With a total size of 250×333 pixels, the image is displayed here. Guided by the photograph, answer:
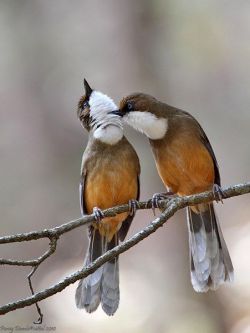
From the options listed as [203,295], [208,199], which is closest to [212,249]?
[208,199]

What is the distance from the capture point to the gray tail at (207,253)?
201 inches

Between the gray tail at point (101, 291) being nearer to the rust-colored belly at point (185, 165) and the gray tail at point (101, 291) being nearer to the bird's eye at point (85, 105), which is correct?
the rust-colored belly at point (185, 165)

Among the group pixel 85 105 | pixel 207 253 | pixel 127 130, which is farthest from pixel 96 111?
pixel 127 130

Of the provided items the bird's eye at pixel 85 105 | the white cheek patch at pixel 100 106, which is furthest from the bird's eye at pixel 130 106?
the bird's eye at pixel 85 105

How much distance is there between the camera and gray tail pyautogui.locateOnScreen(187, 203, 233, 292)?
5109mm

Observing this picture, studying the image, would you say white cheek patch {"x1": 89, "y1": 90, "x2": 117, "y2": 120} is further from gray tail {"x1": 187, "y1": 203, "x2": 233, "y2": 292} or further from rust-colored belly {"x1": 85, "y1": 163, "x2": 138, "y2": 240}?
gray tail {"x1": 187, "y1": 203, "x2": 233, "y2": 292}

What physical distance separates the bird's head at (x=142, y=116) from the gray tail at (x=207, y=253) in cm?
80

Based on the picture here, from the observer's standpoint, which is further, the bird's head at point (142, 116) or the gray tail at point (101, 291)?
the bird's head at point (142, 116)

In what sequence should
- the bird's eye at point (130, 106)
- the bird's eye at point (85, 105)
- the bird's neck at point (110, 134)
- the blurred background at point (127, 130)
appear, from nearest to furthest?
the bird's eye at point (130, 106) < the bird's neck at point (110, 134) < the bird's eye at point (85, 105) < the blurred background at point (127, 130)

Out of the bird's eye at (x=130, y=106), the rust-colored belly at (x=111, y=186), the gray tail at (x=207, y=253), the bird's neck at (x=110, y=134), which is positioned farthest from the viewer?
the bird's neck at (x=110, y=134)

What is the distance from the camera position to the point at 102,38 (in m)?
9.62

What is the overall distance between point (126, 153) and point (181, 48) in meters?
4.00

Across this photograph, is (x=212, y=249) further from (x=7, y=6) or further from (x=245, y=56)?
(x=7, y=6)

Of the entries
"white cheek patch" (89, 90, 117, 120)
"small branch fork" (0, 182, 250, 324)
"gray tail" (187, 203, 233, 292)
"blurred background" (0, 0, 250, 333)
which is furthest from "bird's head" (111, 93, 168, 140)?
→ "blurred background" (0, 0, 250, 333)
